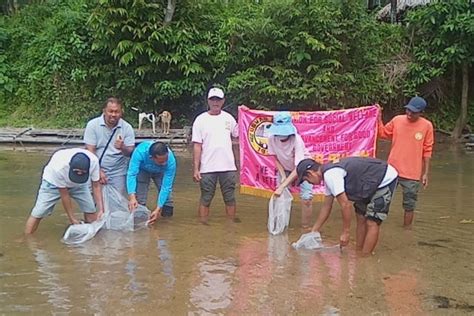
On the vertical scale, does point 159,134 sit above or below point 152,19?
below

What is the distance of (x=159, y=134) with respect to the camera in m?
16.1

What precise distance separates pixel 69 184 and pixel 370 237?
3017 millimetres

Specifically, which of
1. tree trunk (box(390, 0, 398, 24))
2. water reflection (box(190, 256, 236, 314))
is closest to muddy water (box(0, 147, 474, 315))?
water reflection (box(190, 256, 236, 314))

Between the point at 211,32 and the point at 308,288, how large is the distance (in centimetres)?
1386

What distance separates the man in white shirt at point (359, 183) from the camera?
575cm

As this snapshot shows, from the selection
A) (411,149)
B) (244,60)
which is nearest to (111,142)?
(411,149)

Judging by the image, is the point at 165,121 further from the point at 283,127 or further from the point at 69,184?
the point at 69,184

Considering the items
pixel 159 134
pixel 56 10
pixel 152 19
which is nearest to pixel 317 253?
pixel 159 134

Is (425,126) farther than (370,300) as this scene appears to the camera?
Yes

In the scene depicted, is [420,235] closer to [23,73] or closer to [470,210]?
[470,210]

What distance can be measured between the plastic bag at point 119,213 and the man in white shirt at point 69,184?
236 millimetres

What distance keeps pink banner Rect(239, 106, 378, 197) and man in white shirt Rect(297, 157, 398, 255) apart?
2.23 m

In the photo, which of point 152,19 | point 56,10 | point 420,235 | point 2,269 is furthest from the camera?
point 56,10

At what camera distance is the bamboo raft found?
619 inches
